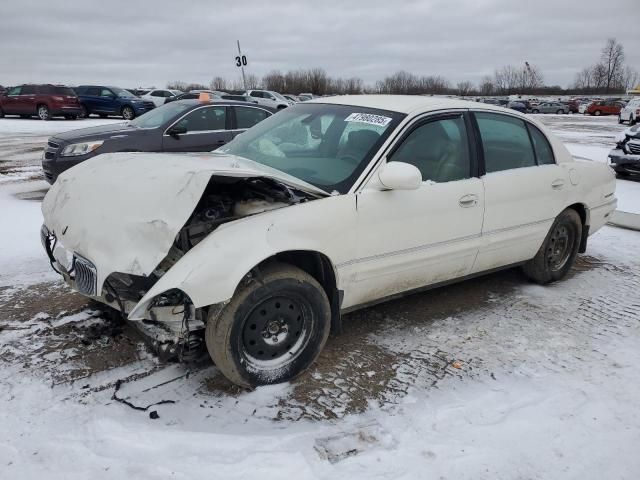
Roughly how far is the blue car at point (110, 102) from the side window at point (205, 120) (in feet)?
59.6

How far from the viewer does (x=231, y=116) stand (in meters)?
8.94

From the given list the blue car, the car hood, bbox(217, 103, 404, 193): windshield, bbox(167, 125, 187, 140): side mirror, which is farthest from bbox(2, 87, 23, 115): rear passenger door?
bbox(217, 103, 404, 193): windshield

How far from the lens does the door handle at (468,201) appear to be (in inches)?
151

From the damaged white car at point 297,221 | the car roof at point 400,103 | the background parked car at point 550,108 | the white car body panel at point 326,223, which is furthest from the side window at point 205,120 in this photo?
the background parked car at point 550,108

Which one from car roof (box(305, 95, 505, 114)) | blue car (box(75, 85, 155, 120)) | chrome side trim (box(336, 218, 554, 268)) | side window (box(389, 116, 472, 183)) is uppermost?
blue car (box(75, 85, 155, 120))

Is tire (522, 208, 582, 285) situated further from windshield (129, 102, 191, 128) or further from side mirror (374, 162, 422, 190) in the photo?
windshield (129, 102, 191, 128)

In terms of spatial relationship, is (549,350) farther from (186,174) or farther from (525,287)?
(186,174)

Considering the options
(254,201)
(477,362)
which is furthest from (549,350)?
(254,201)

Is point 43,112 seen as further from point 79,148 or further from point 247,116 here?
point 247,116

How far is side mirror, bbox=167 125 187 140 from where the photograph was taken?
8219 millimetres

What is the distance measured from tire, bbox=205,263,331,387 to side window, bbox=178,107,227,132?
19.7 ft

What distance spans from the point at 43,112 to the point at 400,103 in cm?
2455

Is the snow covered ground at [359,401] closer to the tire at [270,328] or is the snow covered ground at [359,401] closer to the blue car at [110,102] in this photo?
the tire at [270,328]

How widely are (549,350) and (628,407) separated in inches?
28.3
